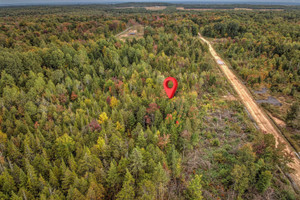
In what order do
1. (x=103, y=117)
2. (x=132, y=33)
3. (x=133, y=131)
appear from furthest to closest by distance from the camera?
(x=132, y=33) < (x=103, y=117) < (x=133, y=131)

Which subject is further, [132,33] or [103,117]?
[132,33]

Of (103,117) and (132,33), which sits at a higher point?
(132,33)

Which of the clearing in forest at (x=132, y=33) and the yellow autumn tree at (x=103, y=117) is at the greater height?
the clearing in forest at (x=132, y=33)

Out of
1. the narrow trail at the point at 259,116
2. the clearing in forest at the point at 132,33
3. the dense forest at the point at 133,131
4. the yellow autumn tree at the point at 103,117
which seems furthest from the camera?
the clearing in forest at the point at 132,33

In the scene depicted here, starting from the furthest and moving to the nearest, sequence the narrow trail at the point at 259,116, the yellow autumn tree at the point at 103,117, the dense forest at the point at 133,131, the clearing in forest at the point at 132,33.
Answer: the clearing in forest at the point at 132,33 < the yellow autumn tree at the point at 103,117 < the narrow trail at the point at 259,116 < the dense forest at the point at 133,131

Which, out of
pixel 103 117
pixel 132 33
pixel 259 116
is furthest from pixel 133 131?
pixel 132 33

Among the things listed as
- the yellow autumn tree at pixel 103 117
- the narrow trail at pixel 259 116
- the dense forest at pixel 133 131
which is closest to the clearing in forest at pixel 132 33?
the dense forest at pixel 133 131

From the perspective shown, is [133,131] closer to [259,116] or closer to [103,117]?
[103,117]

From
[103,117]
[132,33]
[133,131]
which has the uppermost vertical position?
[132,33]

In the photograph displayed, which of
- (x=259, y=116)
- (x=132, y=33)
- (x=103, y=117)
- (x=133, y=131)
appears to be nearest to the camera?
(x=133, y=131)

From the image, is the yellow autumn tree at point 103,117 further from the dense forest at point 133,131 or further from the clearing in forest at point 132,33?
the clearing in forest at point 132,33
